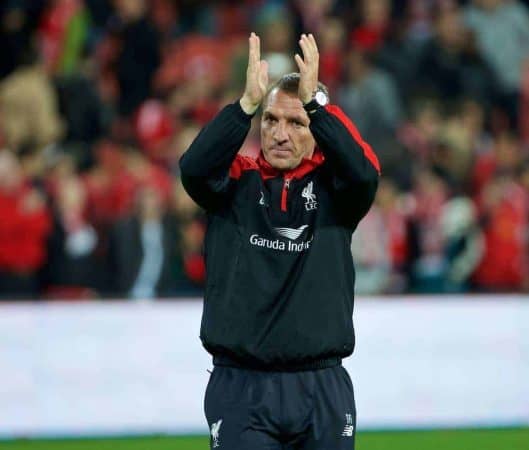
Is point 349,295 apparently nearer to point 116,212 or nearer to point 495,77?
point 116,212

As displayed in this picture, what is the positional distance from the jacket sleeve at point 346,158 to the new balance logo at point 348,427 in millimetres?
835

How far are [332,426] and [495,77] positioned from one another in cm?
1035

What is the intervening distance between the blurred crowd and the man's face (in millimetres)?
5872

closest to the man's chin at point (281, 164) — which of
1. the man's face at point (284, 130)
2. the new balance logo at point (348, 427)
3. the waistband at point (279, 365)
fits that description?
the man's face at point (284, 130)

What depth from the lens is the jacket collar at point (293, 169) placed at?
5.17m

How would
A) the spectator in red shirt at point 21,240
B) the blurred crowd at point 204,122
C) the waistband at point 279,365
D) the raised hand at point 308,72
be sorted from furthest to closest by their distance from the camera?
the blurred crowd at point 204,122
the spectator in red shirt at point 21,240
the waistband at point 279,365
the raised hand at point 308,72

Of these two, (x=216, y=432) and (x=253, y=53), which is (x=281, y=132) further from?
(x=216, y=432)

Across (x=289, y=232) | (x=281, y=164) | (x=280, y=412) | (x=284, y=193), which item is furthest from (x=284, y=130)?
(x=280, y=412)

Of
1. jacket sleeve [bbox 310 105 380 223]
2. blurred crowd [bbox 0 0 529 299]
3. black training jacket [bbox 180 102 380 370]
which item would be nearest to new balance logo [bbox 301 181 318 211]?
black training jacket [bbox 180 102 380 370]

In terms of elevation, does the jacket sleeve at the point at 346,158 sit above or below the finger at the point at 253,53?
below

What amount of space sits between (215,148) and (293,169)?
1.30 ft

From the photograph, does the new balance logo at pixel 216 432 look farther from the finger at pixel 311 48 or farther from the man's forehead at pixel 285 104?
the finger at pixel 311 48

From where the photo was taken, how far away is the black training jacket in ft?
16.2

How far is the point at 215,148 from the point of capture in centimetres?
494
